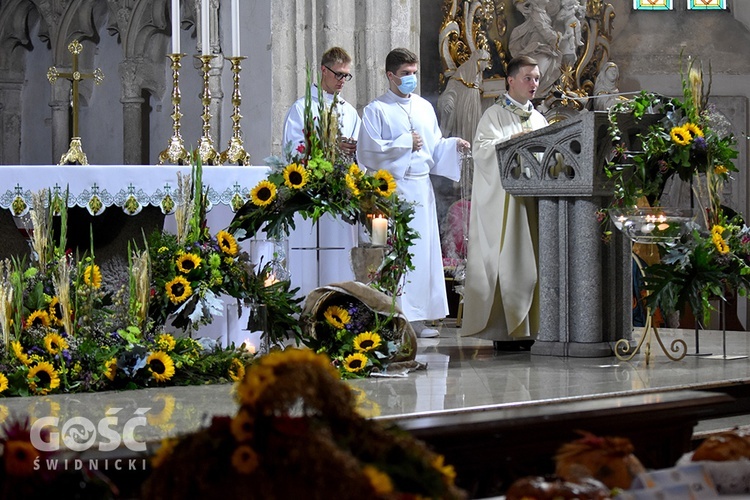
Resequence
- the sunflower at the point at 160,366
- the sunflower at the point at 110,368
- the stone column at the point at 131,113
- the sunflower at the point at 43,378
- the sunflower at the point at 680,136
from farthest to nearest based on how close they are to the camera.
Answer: the stone column at the point at 131,113
the sunflower at the point at 680,136
the sunflower at the point at 160,366
the sunflower at the point at 110,368
the sunflower at the point at 43,378

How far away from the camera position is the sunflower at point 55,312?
5410mm

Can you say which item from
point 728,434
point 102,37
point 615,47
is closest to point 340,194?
point 728,434

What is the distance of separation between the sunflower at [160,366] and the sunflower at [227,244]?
2.11ft

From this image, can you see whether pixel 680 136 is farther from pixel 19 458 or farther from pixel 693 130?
pixel 19 458

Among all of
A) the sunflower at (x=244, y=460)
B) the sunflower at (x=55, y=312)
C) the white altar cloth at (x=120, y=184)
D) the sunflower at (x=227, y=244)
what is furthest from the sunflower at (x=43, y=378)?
the sunflower at (x=244, y=460)

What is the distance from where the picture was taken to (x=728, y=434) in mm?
2363

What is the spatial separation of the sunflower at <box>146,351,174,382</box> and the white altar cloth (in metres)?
1.45

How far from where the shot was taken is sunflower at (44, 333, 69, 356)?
5.18 metres

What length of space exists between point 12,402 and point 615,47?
30.2 ft

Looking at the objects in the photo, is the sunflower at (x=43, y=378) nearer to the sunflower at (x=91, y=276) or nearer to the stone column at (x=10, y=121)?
the sunflower at (x=91, y=276)

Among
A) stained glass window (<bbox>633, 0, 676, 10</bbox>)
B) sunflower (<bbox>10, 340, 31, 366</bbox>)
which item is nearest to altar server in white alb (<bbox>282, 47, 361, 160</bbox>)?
sunflower (<bbox>10, 340, 31, 366</bbox>)

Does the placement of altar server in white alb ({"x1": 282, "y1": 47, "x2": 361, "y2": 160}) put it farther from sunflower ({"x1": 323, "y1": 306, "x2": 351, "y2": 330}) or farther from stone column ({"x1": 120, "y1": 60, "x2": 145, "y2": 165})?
stone column ({"x1": 120, "y1": 60, "x2": 145, "y2": 165})

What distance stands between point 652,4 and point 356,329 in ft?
26.9

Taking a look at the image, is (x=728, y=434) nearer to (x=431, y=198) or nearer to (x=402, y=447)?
(x=402, y=447)
